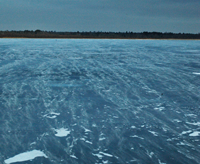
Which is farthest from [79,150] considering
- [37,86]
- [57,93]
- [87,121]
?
[37,86]

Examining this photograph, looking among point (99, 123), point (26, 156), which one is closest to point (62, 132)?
point (99, 123)

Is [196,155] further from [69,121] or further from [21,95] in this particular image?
[21,95]

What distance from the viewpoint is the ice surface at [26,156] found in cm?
432

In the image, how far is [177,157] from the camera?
14.8 ft

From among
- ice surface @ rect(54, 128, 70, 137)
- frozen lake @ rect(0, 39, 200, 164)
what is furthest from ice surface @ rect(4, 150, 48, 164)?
ice surface @ rect(54, 128, 70, 137)

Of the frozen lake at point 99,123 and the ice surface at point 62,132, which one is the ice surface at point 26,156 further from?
the ice surface at point 62,132

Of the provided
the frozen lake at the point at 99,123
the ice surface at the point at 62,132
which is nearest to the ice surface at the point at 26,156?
the frozen lake at the point at 99,123

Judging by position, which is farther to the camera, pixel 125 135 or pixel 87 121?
pixel 87 121

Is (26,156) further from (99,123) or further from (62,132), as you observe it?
(99,123)

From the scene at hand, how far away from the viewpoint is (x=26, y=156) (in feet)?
14.7

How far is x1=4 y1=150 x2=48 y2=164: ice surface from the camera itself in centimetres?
432

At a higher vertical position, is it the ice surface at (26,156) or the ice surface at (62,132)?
the ice surface at (62,132)

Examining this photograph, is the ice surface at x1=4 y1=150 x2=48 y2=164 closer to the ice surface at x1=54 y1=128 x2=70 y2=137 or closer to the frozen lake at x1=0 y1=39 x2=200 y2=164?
the frozen lake at x1=0 y1=39 x2=200 y2=164

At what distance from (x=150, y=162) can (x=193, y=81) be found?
852cm
